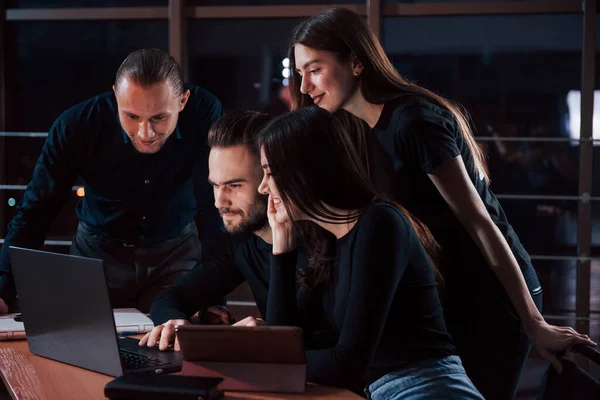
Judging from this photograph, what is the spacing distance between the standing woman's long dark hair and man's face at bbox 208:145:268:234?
0.97 feet

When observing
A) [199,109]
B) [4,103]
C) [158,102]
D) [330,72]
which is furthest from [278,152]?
[4,103]

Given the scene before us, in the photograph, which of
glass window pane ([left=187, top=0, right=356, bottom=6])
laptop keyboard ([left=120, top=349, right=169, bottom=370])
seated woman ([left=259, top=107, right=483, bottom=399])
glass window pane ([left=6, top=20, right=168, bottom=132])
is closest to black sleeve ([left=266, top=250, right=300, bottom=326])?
seated woman ([left=259, top=107, right=483, bottom=399])

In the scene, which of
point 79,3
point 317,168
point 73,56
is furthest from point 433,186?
point 73,56

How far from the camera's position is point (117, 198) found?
2.65 meters

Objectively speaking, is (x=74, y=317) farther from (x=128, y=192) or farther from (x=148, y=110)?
(x=128, y=192)

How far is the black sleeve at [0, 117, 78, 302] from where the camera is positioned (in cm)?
244

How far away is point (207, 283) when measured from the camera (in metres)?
2.18

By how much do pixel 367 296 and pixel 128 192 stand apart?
1345 millimetres

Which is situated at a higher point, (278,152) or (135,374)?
(278,152)

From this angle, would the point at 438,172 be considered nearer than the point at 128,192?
Yes

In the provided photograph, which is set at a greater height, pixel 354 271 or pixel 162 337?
pixel 354 271

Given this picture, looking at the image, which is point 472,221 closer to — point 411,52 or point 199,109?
point 199,109

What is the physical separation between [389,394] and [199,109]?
4.51 ft

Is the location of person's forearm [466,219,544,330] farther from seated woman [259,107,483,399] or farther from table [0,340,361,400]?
table [0,340,361,400]
